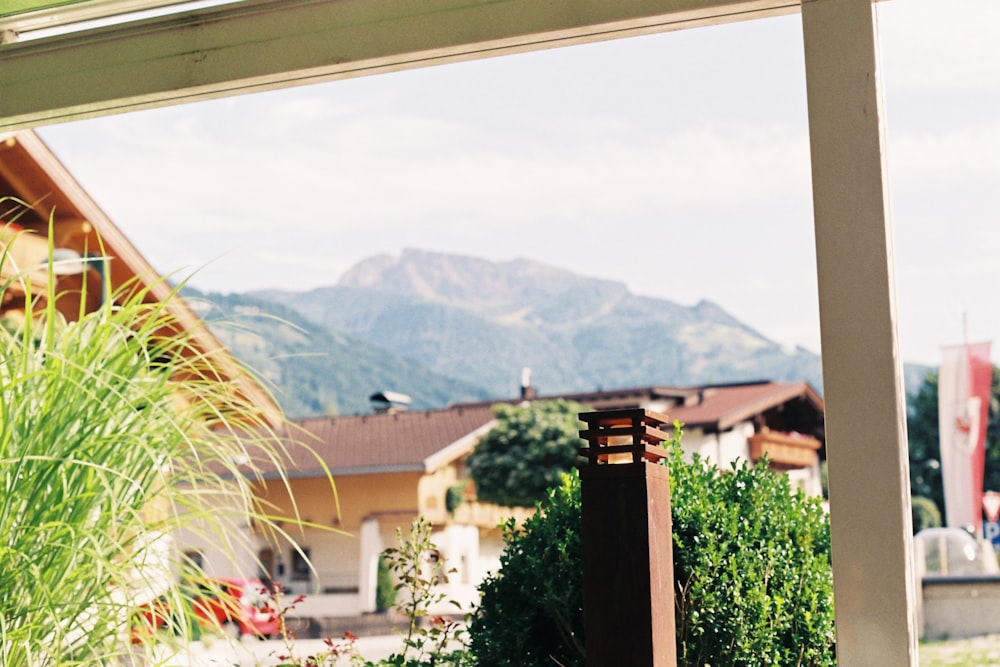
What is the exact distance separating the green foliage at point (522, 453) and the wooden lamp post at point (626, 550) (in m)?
15.9

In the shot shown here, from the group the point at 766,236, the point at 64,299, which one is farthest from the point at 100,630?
the point at 766,236

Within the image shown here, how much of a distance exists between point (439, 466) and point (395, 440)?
145 centimetres

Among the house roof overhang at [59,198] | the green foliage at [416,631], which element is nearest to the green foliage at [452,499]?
the house roof overhang at [59,198]

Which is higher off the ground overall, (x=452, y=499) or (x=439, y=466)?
(x=439, y=466)

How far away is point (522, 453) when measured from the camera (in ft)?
59.6

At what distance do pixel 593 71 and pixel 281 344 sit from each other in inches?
1060

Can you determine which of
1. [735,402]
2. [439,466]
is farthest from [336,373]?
[735,402]

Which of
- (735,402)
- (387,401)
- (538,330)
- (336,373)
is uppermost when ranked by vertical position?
(538,330)

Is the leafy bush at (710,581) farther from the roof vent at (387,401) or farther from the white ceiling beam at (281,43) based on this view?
the roof vent at (387,401)

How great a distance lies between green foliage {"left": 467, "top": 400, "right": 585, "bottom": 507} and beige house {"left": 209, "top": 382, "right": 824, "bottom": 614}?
0.53 m

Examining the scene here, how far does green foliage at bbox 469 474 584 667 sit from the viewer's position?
250 centimetres

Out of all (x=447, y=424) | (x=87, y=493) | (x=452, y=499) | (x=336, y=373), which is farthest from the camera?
(x=336, y=373)

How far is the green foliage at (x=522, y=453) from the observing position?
59.3ft

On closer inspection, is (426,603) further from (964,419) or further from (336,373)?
(336,373)
